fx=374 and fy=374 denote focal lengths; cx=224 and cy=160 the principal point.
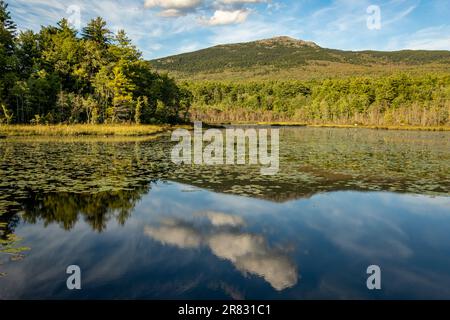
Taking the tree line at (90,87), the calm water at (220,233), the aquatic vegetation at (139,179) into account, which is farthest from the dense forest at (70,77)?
the calm water at (220,233)

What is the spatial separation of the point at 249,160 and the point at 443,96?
94.7 m

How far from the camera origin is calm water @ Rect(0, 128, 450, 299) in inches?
281

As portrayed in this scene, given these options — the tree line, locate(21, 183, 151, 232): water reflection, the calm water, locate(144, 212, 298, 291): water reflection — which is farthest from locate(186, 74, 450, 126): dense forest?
locate(144, 212, 298, 291): water reflection

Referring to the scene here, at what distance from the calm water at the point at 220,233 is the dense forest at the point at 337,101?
84959 millimetres

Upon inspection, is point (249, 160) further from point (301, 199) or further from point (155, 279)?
point (155, 279)

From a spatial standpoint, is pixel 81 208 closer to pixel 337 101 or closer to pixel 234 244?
pixel 234 244

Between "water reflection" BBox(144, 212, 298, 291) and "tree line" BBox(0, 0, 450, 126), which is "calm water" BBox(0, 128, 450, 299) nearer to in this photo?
"water reflection" BBox(144, 212, 298, 291)

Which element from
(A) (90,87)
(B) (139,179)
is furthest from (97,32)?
(B) (139,179)

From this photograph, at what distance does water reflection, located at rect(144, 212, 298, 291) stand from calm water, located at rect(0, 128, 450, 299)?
0.09ft

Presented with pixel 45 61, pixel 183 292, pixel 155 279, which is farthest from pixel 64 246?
pixel 45 61

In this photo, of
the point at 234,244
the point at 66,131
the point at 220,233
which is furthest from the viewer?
the point at 66,131

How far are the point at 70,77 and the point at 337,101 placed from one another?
283 ft

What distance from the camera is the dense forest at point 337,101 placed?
9669 centimetres

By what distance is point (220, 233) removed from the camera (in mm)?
10367
